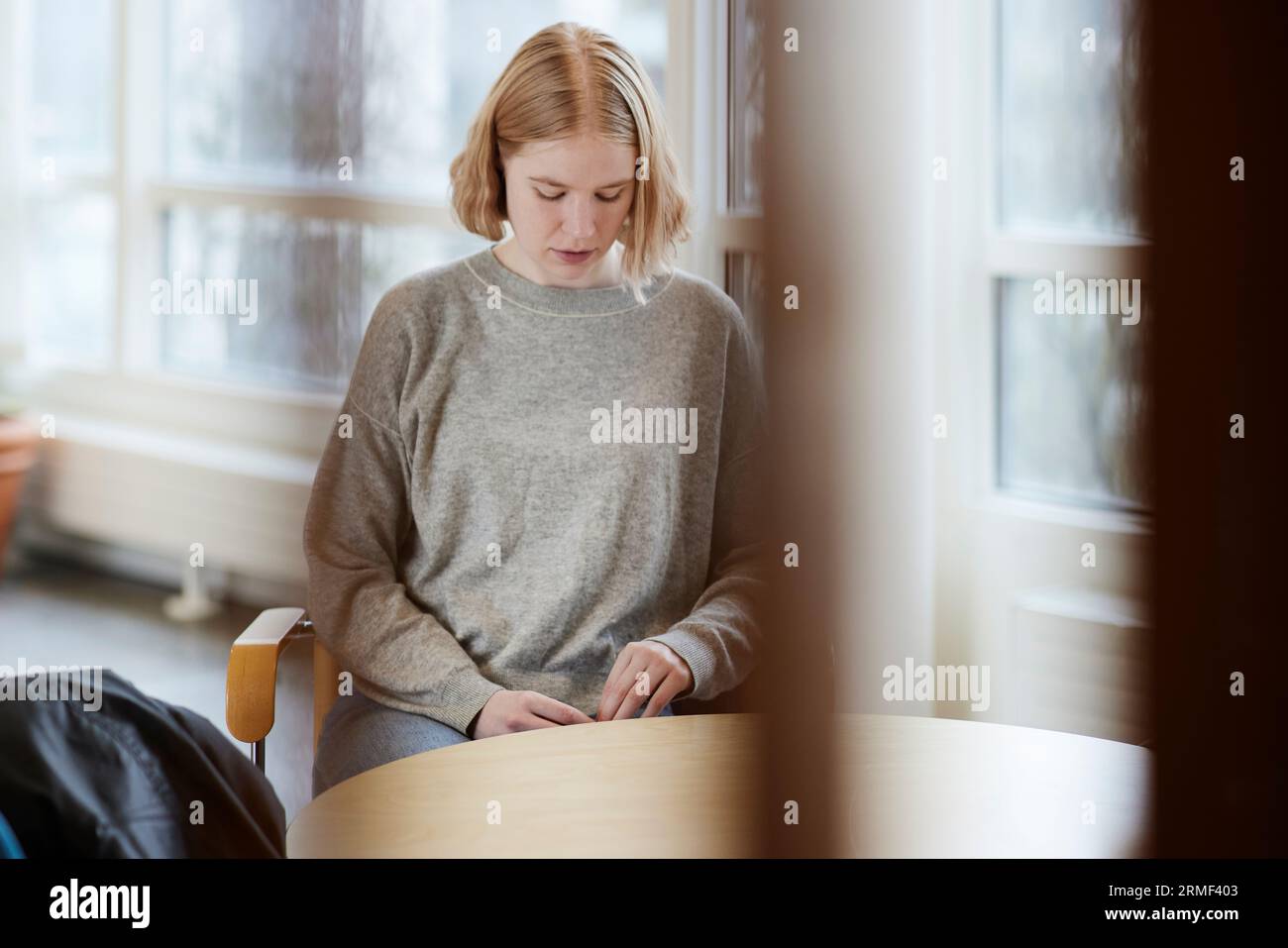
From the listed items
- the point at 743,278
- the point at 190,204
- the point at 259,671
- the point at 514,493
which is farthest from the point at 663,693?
the point at 190,204

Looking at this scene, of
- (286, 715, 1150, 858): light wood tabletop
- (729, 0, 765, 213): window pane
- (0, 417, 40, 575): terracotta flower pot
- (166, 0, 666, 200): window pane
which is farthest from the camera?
(0, 417, 40, 575): terracotta flower pot

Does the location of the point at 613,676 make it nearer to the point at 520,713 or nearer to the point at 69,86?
the point at 520,713

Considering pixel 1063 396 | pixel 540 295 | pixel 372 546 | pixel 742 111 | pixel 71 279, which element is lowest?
pixel 372 546

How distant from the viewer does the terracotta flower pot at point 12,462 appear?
2240 mm

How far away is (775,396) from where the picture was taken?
0.64 m

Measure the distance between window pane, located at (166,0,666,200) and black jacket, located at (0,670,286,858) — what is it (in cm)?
53

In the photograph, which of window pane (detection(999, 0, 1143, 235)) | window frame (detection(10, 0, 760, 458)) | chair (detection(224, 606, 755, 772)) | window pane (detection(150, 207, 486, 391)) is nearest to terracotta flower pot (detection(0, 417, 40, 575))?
window frame (detection(10, 0, 760, 458))

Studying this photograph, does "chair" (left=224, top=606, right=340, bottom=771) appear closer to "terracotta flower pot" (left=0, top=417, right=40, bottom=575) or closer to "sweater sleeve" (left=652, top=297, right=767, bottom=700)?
"sweater sleeve" (left=652, top=297, right=767, bottom=700)

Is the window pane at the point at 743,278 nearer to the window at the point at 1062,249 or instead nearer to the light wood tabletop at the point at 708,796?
the window at the point at 1062,249

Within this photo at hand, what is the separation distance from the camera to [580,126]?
117cm

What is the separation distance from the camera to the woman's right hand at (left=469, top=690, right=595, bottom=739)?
1.12 metres

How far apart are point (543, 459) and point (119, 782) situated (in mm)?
472
